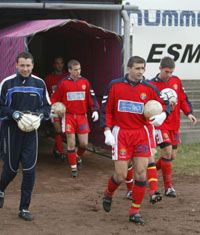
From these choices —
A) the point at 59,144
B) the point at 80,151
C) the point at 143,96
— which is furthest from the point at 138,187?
the point at 59,144

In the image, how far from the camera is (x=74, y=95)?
11250mm

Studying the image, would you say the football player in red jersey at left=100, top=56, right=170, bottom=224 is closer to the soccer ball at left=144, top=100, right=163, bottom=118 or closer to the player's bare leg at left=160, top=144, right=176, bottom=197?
the soccer ball at left=144, top=100, right=163, bottom=118

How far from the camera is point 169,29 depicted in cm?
1574

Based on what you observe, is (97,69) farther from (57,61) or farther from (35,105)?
(35,105)

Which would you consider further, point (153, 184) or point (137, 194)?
point (153, 184)

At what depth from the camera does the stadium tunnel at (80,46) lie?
10992 millimetres

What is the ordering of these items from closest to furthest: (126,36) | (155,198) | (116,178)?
(116,178), (155,198), (126,36)

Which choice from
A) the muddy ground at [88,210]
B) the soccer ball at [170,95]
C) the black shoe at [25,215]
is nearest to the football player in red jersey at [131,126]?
the muddy ground at [88,210]

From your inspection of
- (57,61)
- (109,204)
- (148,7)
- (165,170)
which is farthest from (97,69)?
(109,204)

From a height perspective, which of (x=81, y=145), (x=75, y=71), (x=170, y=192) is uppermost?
(x=75, y=71)

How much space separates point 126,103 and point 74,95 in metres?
3.62

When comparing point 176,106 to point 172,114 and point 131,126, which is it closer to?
point 172,114

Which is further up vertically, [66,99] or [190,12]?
[190,12]

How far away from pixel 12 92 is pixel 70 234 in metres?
1.83
